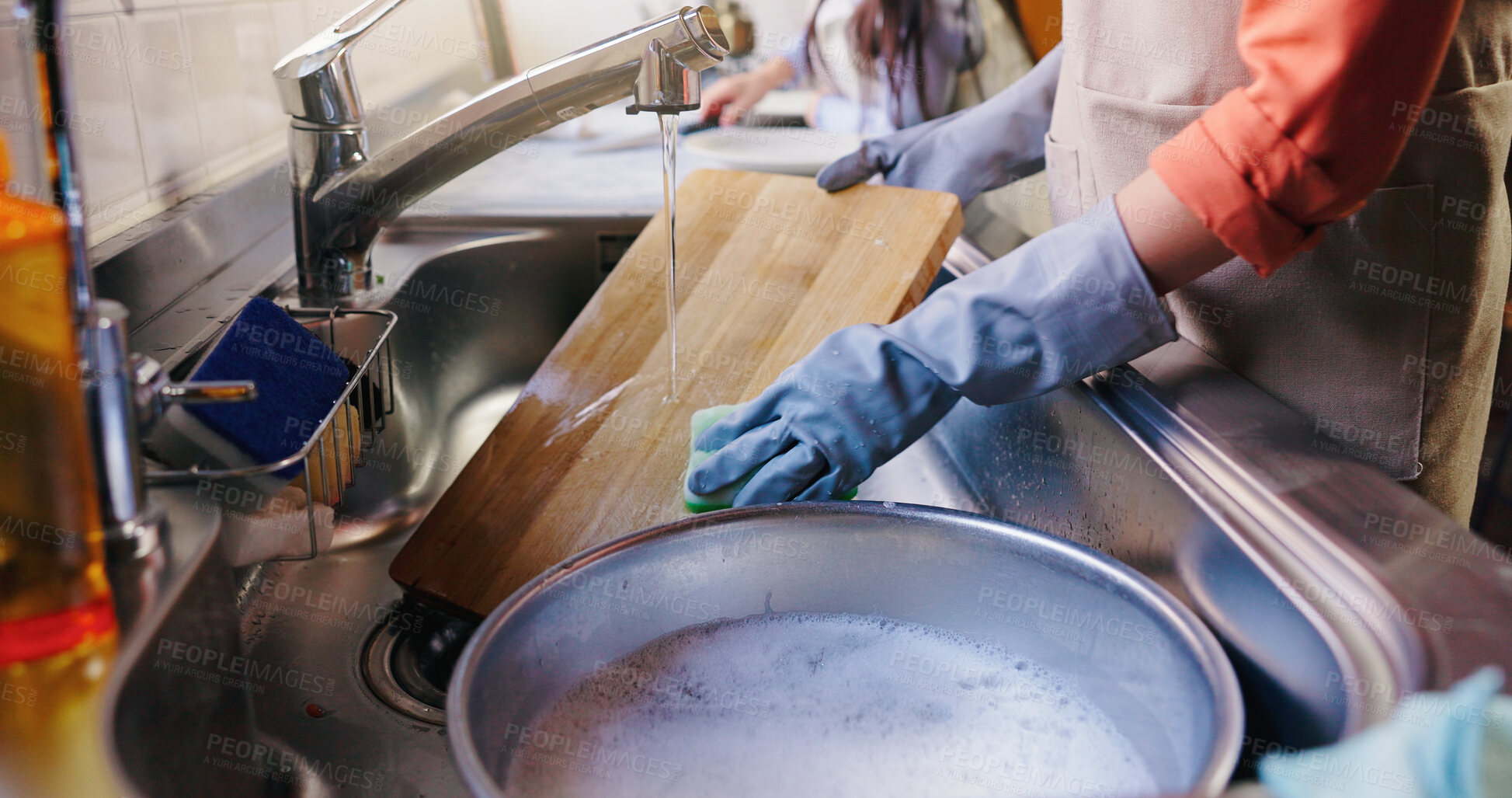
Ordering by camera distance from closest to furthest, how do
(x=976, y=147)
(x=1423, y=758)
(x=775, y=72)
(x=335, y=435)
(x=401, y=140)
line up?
(x=1423, y=758)
(x=335, y=435)
(x=401, y=140)
(x=976, y=147)
(x=775, y=72)

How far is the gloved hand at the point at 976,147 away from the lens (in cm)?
111

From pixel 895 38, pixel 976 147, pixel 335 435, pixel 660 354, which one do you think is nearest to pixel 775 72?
pixel 895 38

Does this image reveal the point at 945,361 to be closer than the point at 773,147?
Yes

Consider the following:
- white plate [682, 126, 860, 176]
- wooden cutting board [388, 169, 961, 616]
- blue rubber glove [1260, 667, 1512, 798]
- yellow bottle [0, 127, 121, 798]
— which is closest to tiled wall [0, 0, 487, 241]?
yellow bottle [0, 127, 121, 798]

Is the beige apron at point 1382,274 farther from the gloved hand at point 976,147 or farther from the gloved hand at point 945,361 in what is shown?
the gloved hand at point 976,147

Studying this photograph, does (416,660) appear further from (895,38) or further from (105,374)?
(895,38)

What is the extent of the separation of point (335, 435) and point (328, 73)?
0.34 meters

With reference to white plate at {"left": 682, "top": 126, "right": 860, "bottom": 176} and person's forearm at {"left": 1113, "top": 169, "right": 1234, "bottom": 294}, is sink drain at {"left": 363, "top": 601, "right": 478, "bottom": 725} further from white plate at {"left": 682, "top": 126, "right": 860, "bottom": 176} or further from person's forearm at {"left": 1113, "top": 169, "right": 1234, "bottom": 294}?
white plate at {"left": 682, "top": 126, "right": 860, "bottom": 176}

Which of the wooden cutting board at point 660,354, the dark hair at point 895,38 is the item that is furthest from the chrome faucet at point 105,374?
the dark hair at point 895,38

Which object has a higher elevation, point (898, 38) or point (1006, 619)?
point (898, 38)

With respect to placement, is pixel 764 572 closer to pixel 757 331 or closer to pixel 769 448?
pixel 769 448

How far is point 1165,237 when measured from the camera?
613mm

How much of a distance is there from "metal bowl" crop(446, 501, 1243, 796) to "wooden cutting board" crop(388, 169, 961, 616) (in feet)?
0.51

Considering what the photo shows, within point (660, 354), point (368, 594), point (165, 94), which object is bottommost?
point (368, 594)
